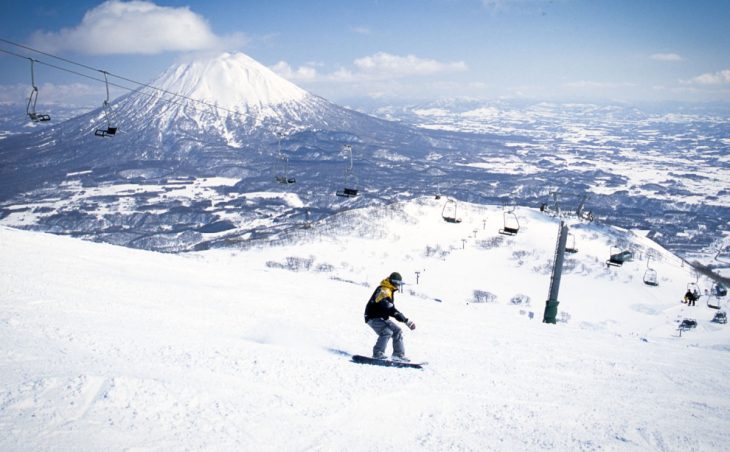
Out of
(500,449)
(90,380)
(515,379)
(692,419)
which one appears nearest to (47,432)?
(90,380)

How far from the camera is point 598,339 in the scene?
13.9 m

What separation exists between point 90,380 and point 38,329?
369 cm

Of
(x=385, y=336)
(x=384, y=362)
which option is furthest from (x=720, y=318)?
(x=384, y=362)

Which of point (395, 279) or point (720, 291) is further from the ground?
point (395, 279)

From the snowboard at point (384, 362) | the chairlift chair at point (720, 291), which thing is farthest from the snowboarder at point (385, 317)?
the chairlift chair at point (720, 291)

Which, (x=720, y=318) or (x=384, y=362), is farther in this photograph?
(x=720, y=318)

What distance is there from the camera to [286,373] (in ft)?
26.5

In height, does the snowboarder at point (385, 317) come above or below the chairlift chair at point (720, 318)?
above

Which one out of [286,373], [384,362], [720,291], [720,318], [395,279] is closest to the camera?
[286,373]

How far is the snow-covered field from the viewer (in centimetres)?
603

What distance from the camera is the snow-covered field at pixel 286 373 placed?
603cm

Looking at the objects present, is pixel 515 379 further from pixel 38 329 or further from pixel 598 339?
pixel 38 329

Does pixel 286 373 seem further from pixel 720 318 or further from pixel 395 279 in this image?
pixel 720 318

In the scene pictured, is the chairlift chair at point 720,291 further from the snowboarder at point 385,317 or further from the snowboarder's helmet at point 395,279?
the snowboarder's helmet at point 395,279
